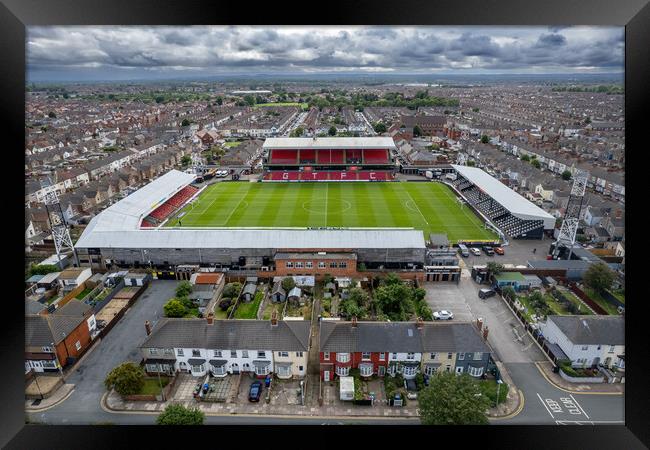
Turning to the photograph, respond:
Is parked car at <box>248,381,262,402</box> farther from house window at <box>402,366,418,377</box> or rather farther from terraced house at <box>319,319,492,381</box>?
house window at <box>402,366,418,377</box>

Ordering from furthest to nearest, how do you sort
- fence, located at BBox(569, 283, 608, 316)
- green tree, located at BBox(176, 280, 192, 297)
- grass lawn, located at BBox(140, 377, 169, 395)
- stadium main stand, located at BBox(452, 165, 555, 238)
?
stadium main stand, located at BBox(452, 165, 555, 238) → green tree, located at BBox(176, 280, 192, 297) → fence, located at BBox(569, 283, 608, 316) → grass lawn, located at BBox(140, 377, 169, 395)

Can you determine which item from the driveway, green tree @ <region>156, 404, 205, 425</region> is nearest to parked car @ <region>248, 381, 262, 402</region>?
green tree @ <region>156, 404, 205, 425</region>

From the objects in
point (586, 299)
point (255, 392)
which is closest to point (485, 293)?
point (586, 299)

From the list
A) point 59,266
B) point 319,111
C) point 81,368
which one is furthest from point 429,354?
point 319,111

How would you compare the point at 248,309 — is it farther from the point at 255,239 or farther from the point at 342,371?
the point at 342,371

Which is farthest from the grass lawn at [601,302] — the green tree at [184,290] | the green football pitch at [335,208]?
the green tree at [184,290]
